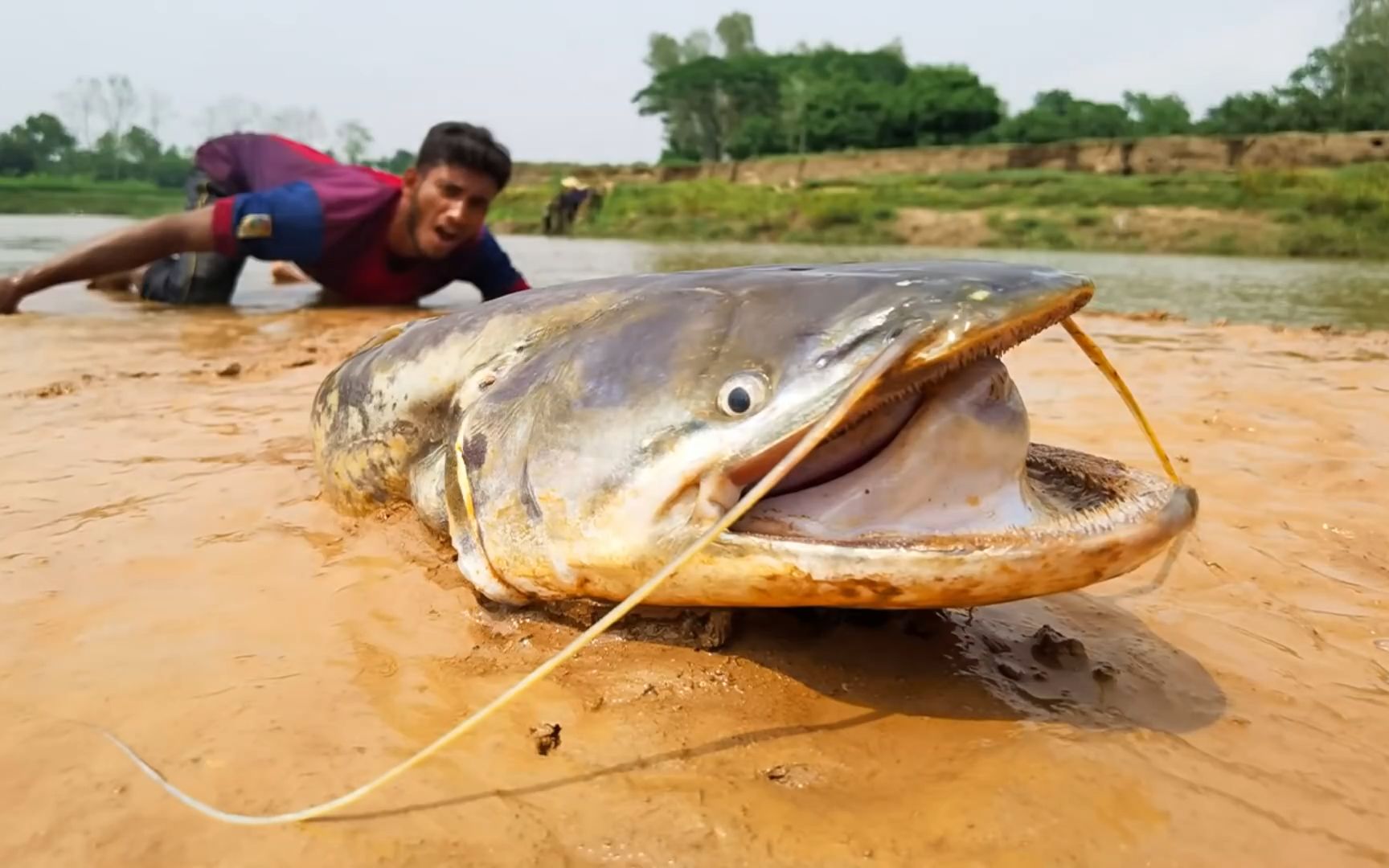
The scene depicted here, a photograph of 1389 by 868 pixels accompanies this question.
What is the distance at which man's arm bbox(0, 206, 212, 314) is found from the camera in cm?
570

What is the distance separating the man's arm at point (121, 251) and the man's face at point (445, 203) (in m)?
1.14

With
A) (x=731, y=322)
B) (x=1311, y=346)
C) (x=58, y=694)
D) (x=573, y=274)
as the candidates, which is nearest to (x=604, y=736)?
(x=731, y=322)

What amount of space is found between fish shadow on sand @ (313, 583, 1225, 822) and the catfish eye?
1.35 feet

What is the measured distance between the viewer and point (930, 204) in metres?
22.9

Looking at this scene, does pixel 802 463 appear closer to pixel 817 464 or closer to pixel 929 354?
pixel 817 464

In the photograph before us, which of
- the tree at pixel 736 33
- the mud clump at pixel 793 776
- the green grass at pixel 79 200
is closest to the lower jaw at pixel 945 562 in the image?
the mud clump at pixel 793 776

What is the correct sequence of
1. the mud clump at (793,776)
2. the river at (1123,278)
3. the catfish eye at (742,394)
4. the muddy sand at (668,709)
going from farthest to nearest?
the river at (1123,278) < the catfish eye at (742,394) < the mud clump at (793,776) < the muddy sand at (668,709)

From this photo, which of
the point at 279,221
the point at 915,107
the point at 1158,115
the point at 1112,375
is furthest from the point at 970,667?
the point at 1158,115

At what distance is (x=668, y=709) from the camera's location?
144 cm

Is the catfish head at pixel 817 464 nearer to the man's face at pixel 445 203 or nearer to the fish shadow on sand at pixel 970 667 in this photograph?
the fish shadow on sand at pixel 970 667

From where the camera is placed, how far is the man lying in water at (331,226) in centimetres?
562

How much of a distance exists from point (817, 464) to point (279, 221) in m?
5.04

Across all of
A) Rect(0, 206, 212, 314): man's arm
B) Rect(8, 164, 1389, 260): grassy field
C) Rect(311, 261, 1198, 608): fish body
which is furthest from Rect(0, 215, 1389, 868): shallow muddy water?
Rect(8, 164, 1389, 260): grassy field

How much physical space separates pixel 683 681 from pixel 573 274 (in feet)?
30.2
